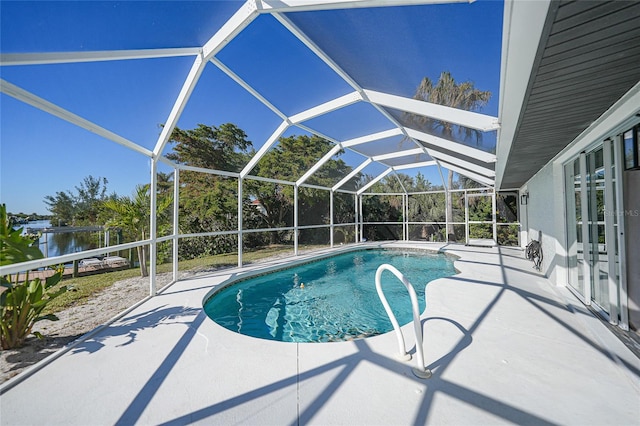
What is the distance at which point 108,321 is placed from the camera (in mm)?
3855

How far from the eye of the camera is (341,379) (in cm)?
238

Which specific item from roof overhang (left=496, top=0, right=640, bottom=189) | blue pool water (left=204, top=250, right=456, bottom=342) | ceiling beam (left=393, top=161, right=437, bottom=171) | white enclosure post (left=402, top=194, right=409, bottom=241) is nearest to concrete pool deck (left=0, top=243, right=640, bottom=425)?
blue pool water (left=204, top=250, right=456, bottom=342)

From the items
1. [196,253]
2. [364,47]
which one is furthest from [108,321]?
[196,253]

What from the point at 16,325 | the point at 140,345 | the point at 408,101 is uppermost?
the point at 408,101

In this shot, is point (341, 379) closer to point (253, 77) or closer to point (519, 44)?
point (519, 44)

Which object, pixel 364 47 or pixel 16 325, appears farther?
pixel 364 47

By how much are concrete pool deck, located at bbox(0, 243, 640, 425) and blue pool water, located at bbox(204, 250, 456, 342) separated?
46.9 inches

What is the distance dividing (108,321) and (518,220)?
15191 millimetres

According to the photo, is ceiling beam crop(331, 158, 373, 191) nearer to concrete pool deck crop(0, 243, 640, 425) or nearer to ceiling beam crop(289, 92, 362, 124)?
ceiling beam crop(289, 92, 362, 124)

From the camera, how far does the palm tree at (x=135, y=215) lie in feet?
19.6

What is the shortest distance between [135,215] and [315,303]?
505cm

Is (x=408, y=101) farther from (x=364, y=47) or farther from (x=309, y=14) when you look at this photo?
(x=309, y=14)

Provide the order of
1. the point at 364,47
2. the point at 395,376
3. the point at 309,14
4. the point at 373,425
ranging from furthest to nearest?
the point at 364,47 → the point at 309,14 → the point at 395,376 → the point at 373,425

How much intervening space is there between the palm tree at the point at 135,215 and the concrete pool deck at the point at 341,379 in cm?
326
